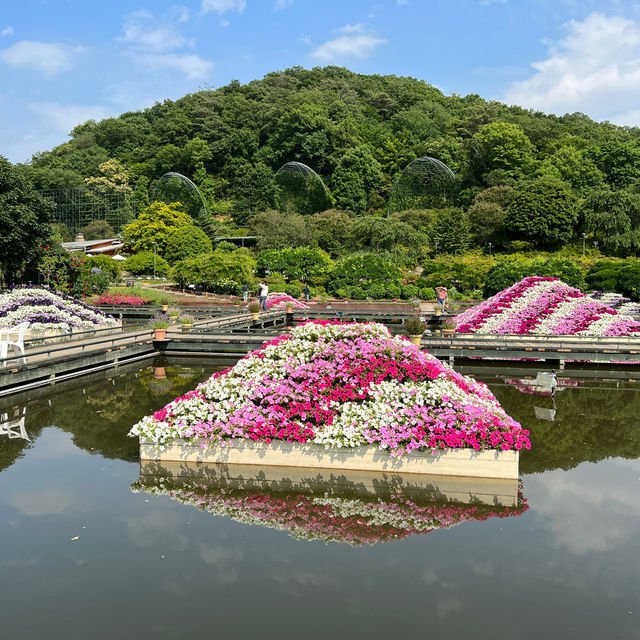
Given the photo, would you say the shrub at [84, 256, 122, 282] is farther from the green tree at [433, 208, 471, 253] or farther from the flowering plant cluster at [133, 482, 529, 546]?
the flowering plant cluster at [133, 482, 529, 546]

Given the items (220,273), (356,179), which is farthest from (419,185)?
(220,273)

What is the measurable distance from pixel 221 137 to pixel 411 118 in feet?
101

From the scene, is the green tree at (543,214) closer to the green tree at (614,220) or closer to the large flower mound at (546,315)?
the green tree at (614,220)

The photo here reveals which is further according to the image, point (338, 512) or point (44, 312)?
point (44, 312)

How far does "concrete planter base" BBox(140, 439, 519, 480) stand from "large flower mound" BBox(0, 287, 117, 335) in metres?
13.7

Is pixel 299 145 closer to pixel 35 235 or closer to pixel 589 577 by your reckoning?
pixel 35 235

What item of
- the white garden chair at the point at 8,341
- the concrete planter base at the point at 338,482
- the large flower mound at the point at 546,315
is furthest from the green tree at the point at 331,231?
the concrete planter base at the point at 338,482

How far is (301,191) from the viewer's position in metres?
78.4

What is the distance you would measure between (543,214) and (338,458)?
52.4 m

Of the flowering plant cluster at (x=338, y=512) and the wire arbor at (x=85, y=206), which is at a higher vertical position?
the wire arbor at (x=85, y=206)

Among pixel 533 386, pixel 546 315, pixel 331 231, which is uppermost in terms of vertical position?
pixel 331 231

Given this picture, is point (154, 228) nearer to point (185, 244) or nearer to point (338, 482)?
point (185, 244)

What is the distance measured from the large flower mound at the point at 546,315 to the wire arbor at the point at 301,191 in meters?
55.5

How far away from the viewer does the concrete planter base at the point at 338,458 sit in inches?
357
